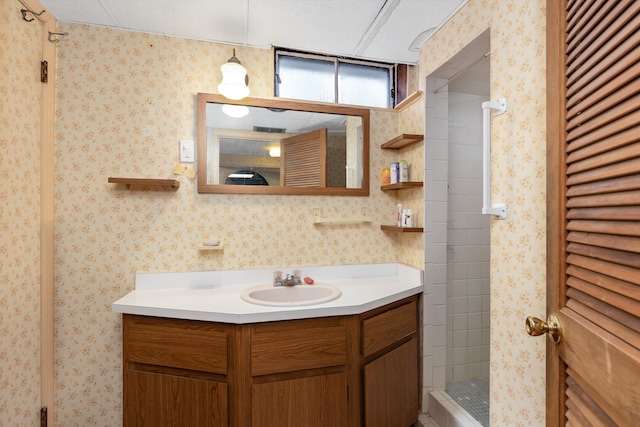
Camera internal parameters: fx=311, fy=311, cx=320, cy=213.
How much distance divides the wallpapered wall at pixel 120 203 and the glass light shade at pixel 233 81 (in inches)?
5.7

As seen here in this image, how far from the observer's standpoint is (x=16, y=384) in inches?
55.7

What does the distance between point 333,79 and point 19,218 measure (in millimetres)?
1908

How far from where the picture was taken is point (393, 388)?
163cm

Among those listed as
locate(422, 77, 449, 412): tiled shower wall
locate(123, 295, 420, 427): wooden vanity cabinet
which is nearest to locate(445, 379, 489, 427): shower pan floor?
locate(422, 77, 449, 412): tiled shower wall

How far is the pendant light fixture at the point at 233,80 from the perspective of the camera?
179cm

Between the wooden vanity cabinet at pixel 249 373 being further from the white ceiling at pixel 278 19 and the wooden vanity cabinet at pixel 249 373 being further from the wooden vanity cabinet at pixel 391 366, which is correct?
the white ceiling at pixel 278 19

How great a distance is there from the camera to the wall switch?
72.4 inches

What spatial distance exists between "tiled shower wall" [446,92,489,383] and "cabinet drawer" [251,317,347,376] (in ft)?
3.86

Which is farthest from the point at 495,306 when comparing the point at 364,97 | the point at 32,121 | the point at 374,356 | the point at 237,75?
the point at 32,121

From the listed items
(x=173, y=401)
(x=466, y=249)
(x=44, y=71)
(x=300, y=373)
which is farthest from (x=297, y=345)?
(x=44, y=71)

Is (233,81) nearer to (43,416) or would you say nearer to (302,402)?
(302,402)

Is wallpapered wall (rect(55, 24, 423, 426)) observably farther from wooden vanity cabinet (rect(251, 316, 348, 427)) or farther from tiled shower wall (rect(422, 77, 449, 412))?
wooden vanity cabinet (rect(251, 316, 348, 427))

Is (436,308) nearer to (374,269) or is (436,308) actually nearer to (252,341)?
(374,269)

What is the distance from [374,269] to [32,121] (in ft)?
6.76
